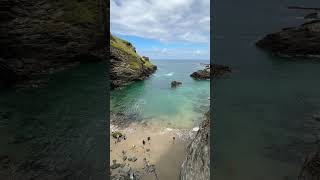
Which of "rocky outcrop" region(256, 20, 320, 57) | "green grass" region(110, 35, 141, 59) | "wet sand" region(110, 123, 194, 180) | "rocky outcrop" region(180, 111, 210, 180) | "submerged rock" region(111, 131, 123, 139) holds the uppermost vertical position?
"green grass" region(110, 35, 141, 59)

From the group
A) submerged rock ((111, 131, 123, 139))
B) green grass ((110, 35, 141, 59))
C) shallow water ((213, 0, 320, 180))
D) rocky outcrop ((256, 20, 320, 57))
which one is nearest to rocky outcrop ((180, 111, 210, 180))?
shallow water ((213, 0, 320, 180))

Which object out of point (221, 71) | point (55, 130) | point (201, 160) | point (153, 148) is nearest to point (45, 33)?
point (55, 130)

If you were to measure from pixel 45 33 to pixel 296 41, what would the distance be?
36.1 metres

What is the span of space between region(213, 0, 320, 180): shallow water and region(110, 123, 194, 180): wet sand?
5.32 meters

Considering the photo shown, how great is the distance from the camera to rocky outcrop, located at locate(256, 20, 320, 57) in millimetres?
35250

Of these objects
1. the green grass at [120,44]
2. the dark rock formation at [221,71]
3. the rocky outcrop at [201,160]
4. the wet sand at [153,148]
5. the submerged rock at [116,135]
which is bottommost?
the wet sand at [153,148]

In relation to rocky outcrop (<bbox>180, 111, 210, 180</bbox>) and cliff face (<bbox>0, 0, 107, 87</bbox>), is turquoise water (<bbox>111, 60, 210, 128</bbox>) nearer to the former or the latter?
cliff face (<bbox>0, 0, 107, 87</bbox>)

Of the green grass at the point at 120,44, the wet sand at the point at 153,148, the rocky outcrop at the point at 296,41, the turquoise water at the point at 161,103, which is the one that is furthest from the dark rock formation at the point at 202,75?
the wet sand at the point at 153,148

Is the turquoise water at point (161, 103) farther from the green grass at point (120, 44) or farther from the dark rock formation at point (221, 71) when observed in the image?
the green grass at point (120, 44)

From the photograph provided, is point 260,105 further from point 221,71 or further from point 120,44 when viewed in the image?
point 120,44

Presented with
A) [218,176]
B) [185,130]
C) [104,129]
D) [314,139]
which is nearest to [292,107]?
[314,139]

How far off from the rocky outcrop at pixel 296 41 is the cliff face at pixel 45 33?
93.6 feet

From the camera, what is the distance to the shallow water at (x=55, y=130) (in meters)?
20.5

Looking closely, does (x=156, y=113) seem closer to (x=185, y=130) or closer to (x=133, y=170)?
(x=185, y=130)
